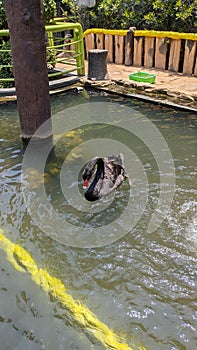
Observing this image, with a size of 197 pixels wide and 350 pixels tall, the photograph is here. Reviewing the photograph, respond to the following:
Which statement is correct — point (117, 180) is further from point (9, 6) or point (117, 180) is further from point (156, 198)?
point (9, 6)

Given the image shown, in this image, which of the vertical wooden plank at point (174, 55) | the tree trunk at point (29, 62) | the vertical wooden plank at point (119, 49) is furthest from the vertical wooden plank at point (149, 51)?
the tree trunk at point (29, 62)

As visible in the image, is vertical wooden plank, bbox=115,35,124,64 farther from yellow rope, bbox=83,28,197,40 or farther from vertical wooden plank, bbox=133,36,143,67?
vertical wooden plank, bbox=133,36,143,67

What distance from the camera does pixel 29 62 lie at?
4.20m

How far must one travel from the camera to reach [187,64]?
773cm

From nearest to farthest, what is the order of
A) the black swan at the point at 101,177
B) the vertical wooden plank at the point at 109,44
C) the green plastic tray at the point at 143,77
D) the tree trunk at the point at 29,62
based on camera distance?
the black swan at the point at 101,177 < the tree trunk at the point at 29,62 < the green plastic tray at the point at 143,77 < the vertical wooden plank at the point at 109,44

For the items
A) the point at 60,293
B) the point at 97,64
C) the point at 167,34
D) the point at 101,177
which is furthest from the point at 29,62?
the point at 167,34

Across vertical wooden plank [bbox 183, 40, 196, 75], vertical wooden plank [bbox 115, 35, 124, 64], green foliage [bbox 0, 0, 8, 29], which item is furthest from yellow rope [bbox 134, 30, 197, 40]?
green foliage [bbox 0, 0, 8, 29]

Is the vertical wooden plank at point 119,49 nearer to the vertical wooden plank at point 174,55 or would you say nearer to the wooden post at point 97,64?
the vertical wooden plank at point 174,55

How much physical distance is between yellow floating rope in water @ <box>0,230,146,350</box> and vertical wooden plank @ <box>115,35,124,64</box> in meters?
7.44

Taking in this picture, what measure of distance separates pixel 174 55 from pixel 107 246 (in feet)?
21.4

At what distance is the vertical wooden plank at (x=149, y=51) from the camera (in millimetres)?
8359

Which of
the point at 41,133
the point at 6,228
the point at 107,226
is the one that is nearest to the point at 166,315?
the point at 107,226

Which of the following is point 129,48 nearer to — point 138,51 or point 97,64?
point 138,51

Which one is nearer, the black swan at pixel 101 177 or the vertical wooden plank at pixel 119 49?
the black swan at pixel 101 177
